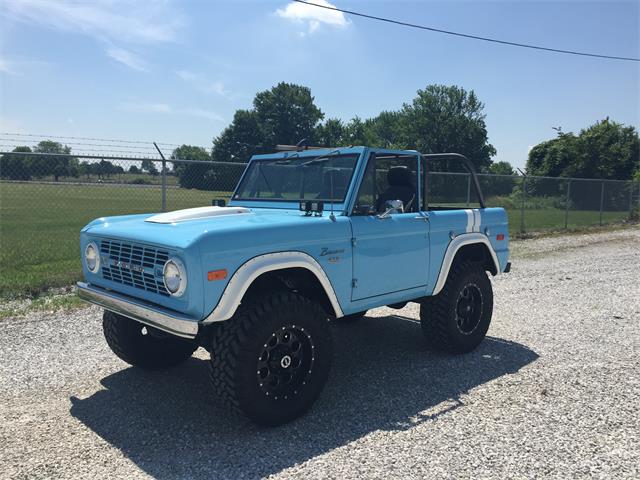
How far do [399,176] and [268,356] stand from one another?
2.28 meters

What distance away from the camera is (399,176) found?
489cm

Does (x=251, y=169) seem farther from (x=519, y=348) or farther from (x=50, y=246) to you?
(x=50, y=246)

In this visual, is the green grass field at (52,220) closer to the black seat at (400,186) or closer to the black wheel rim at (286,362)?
the black seat at (400,186)

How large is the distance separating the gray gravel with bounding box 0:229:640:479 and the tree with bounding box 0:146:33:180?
10.1ft

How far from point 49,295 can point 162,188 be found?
7.88 feet

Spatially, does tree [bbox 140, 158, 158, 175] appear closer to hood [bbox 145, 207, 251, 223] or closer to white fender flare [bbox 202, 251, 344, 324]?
hood [bbox 145, 207, 251, 223]

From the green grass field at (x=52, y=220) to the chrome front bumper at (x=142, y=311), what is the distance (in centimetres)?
382

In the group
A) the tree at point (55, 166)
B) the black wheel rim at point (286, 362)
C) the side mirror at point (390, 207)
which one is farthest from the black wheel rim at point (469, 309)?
the tree at point (55, 166)

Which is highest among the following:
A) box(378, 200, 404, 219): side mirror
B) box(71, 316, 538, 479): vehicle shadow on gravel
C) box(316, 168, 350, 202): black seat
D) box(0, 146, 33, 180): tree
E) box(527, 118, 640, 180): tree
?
box(527, 118, 640, 180): tree

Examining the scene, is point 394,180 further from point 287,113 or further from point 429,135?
point 287,113

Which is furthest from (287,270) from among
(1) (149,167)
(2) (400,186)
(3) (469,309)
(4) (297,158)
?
(1) (149,167)

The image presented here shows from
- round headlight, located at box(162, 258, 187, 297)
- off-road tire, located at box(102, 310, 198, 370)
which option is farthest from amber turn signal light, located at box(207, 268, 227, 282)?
off-road tire, located at box(102, 310, 198, 370)

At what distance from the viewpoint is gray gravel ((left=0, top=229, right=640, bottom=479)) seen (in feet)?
9.95

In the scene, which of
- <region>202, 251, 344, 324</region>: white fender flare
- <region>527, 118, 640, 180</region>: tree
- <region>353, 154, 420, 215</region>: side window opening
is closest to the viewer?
<region>202, 251, 344, 324</region>: white fender flare
